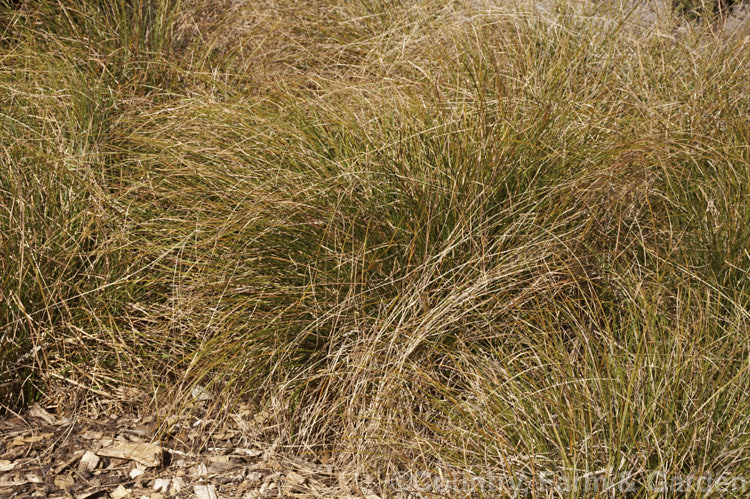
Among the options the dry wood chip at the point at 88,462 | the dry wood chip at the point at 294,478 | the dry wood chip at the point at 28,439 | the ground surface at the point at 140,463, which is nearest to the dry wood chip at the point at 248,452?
the ground surface at the point at 140,463

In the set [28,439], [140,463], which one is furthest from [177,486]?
[28,439]

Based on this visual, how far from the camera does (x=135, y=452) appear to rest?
2.31m

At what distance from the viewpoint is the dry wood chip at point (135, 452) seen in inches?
89.7

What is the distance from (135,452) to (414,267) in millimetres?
1014

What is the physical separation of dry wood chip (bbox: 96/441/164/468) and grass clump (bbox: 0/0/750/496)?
8.7 inches

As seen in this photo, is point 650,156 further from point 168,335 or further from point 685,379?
point 168,335

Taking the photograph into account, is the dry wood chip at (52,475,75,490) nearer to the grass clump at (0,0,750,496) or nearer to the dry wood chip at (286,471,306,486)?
the grass clump at (0,0,750,496)

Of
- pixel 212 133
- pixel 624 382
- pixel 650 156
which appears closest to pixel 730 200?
pixel 650 156

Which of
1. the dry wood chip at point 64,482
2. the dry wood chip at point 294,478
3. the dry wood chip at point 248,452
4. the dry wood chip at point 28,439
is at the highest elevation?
the dry wood chip at point 294,478

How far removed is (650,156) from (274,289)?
1.39m

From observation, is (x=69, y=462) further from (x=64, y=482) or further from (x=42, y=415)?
(x=42, y=415)

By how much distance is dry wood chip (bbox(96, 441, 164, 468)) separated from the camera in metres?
2.28

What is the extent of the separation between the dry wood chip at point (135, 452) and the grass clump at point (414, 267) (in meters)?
0.22

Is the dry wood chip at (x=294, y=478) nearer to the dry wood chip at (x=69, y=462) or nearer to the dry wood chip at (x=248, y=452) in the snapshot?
the dry wood chip at (x=248, y=452)
